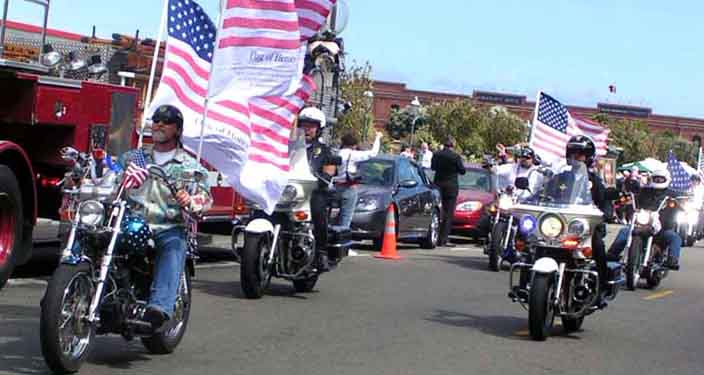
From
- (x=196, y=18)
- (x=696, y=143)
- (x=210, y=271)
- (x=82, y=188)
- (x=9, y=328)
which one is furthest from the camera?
(x=696, y=143)

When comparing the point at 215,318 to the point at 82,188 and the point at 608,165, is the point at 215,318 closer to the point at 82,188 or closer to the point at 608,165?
the point at 82,188

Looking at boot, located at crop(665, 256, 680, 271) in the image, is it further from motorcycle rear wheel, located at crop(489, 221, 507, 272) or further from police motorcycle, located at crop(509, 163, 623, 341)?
police motorcycle, located at crop(509, 163, 623, 341)

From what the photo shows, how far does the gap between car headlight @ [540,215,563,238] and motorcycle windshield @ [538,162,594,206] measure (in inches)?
10.0

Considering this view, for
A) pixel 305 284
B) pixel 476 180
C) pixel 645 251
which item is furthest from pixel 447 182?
pixel 305 284

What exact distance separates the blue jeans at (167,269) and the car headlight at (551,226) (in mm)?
3789

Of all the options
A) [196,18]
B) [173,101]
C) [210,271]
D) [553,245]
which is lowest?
[210,271]

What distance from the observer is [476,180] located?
2531 centimetres

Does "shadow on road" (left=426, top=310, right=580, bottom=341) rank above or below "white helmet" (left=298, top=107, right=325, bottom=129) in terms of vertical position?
below

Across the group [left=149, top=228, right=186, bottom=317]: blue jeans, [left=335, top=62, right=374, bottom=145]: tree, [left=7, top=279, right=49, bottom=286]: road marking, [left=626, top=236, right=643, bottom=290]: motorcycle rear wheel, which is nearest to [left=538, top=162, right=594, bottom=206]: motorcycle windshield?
[left=149, top=228, right=186, bottom=317]: blue jeans

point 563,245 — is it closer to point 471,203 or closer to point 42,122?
point 42,122

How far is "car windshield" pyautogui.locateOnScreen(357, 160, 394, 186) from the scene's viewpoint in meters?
20.6

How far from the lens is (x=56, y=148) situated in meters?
13.3

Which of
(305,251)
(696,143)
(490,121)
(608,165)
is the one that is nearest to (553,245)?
(305,251)

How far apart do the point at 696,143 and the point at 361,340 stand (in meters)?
101
